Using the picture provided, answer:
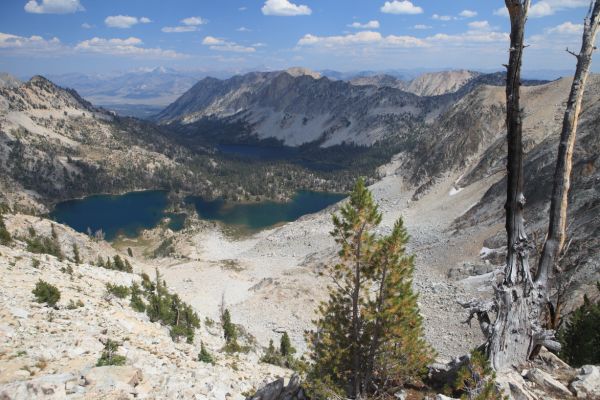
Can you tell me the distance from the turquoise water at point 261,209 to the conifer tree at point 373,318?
10617 cm

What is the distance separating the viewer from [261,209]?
145 meters

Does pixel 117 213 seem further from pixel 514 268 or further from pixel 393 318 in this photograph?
pixel 514 268

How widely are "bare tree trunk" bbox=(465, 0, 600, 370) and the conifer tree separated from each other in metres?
3.80

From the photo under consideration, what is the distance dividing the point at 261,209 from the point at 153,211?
3937cm

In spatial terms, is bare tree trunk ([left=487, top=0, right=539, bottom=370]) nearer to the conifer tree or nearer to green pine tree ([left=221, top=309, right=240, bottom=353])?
the conifer tree

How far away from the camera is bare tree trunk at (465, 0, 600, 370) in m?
7.71

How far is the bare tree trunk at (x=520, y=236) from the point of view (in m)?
7.71

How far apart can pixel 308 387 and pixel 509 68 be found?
35.6 feet

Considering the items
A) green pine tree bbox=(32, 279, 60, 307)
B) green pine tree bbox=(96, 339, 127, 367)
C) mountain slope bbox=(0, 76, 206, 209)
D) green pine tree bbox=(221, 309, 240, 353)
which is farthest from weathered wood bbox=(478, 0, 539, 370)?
mountain slope bbox=(0, 76, 206, 209)

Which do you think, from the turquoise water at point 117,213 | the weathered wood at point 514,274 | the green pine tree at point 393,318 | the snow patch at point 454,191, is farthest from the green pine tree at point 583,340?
the turquoise water at point 117,213

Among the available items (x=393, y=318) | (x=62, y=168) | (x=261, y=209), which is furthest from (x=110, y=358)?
(x=62, y=168)

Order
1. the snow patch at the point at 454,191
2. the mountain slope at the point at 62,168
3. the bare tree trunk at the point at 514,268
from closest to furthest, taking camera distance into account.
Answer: the bare tree trunk at the point at 514,268
the snow patch at the point at 454,191
the mountain slope at the point at 62,168

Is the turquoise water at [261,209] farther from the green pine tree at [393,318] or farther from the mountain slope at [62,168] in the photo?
the green pine tree at [393,318]

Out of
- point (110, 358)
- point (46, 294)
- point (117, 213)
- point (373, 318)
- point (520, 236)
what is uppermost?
point (520, 236)
